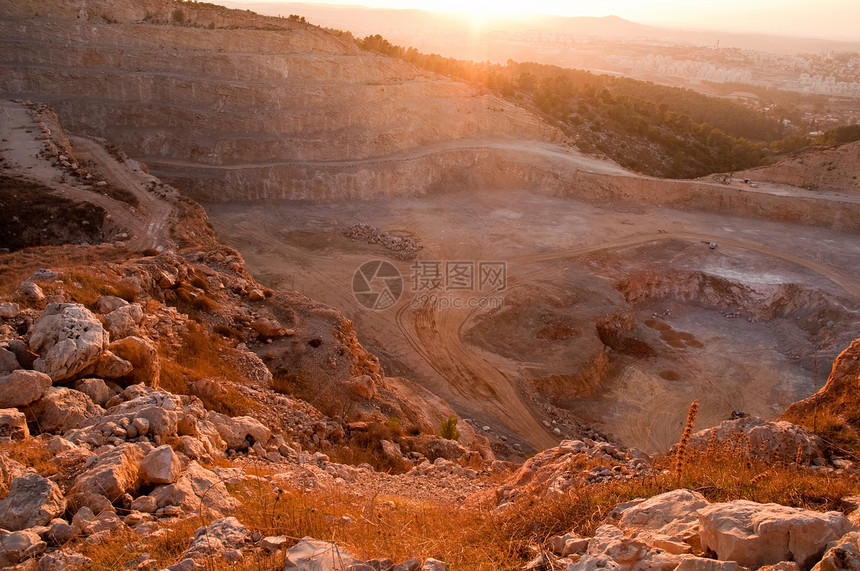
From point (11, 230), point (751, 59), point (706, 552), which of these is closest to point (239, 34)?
point (11, 230)

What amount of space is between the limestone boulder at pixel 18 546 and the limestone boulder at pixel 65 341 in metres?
2.62

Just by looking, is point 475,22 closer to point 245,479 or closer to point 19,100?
point 19,100

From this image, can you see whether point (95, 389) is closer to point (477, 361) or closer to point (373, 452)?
point (373, 452)

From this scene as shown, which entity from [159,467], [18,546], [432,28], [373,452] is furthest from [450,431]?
[432,28]

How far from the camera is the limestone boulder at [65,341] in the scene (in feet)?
19.1

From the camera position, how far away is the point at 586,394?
1627 centimetres

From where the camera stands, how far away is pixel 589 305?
1889cm

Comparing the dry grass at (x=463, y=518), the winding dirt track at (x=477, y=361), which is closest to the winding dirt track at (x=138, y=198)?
the winding dirt track at (x=477, y=361)

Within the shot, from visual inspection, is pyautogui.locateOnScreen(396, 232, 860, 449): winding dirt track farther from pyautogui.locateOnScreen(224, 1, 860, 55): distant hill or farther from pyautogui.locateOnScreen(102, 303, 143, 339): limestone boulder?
pyautogui.locateOnScreen(224, 1, 860, 55): distant hill

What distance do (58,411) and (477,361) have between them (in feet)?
40.2

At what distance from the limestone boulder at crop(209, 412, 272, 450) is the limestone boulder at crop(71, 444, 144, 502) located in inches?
76.6

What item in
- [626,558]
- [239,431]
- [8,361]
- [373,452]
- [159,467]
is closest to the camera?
[626,558]

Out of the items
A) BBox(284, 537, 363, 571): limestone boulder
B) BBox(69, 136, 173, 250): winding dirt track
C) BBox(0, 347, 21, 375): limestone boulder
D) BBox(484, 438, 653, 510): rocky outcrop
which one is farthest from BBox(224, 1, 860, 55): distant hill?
BBox(284, 537, 363, 571): limestone boulder

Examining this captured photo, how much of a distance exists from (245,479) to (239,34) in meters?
29.5
